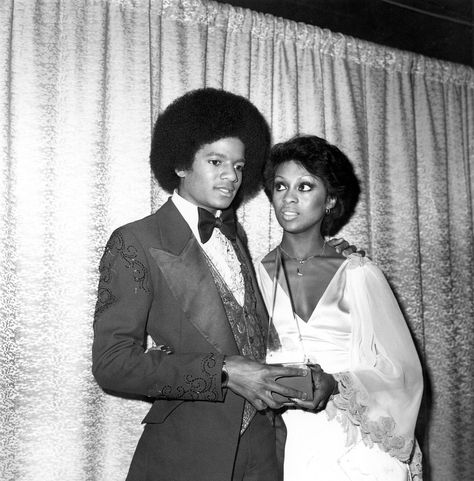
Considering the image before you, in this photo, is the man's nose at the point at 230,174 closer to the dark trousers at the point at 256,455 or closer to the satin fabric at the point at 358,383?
the satin fabric at the point at 358,383

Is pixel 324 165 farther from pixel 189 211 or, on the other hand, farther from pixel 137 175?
pixel 137 175

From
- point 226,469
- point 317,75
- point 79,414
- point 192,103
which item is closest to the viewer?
point 226,469

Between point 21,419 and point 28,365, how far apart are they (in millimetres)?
190

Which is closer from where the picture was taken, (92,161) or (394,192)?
(92,161)

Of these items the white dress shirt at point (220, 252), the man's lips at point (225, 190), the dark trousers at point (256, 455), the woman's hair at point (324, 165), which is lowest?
the dark trousers at point (256, 455)

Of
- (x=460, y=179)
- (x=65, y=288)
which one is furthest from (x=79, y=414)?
(x=460, y=179)

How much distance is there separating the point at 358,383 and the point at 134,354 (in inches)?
28.3

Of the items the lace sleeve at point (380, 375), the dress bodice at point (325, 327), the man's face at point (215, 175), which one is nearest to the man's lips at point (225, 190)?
the man's face at point (215, 175)

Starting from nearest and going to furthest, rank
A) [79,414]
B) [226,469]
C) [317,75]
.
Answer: [226,469], [79,414], [317,75]

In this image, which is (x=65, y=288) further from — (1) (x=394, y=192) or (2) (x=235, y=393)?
(1) (x=394, y=192)

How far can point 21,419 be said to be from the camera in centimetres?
198

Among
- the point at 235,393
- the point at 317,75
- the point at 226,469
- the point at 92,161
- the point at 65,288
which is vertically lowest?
the point at 226,469

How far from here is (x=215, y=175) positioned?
1.71 meters

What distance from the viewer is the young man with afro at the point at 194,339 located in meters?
1.36
